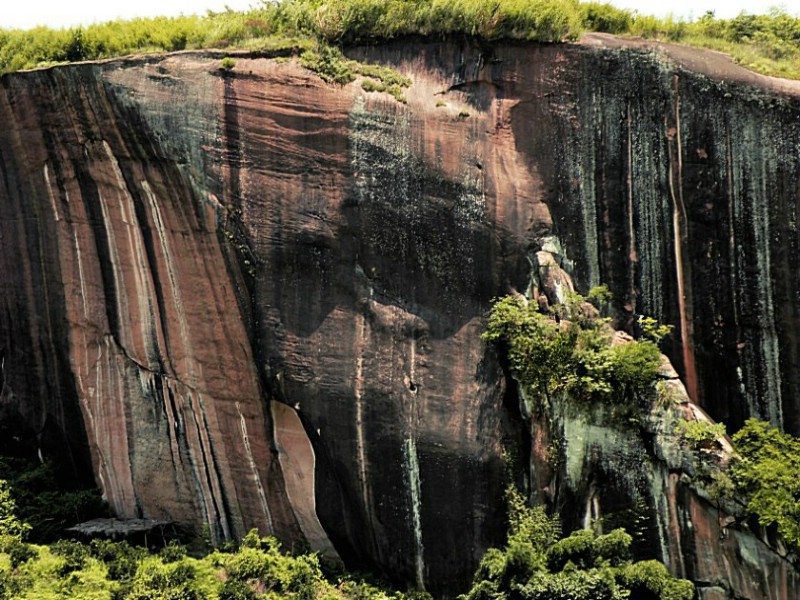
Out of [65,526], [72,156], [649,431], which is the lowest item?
→ [65,526]

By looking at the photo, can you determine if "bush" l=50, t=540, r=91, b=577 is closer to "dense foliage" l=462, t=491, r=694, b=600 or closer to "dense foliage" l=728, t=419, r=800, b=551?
"dense foliage" l=462, t=491, r=694, b=600

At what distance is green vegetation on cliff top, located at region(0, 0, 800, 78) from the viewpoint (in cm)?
1176

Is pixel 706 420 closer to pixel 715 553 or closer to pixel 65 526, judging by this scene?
pixel 715 553

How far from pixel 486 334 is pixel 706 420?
2.65 m

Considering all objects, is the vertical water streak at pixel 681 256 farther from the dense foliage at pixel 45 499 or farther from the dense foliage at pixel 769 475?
the dense foliage at pixel 45 499

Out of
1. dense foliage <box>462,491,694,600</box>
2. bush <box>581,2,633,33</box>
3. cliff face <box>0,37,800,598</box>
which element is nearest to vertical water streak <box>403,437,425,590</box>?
cliff face <box>0,37,800,598</box>

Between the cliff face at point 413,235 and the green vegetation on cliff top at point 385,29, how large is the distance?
265mm

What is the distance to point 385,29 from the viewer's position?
1215 cm

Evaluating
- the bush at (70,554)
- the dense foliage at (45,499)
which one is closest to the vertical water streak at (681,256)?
the bush at (70,554)

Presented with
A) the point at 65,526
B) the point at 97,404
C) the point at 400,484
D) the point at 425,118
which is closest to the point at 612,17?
the point at 425,118

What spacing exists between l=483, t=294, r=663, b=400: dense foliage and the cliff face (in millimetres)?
318

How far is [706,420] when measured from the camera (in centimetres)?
1080

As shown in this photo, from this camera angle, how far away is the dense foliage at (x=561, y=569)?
10.5 metres

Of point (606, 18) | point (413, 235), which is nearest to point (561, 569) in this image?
point (413, 235)
